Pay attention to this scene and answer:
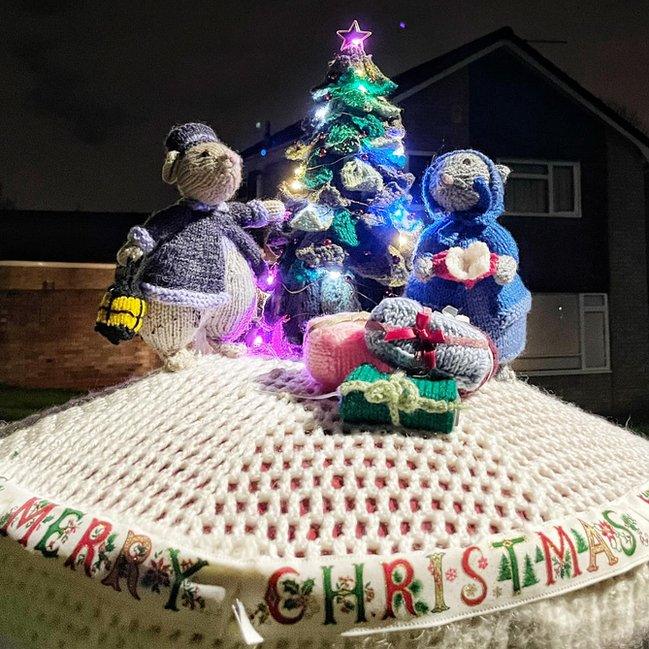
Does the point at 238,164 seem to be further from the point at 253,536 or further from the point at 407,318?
the point at 253,536

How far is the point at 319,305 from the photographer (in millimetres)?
907

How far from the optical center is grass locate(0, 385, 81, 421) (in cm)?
155

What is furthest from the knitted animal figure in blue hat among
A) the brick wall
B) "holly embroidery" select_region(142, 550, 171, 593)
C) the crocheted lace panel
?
the brick wall

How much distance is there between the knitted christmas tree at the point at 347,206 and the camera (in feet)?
3.02

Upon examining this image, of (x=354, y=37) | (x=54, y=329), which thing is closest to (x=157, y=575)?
(x=354, y=37)

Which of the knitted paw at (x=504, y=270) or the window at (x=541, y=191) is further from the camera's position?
the window at (x=541, y=191)

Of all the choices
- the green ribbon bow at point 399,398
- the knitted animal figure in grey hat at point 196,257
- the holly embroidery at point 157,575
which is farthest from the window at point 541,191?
the holly embroidery at point 157,575

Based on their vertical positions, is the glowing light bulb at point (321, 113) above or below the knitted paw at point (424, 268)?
above

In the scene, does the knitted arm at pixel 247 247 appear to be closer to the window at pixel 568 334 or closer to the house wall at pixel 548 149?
the window at pixel 568 334

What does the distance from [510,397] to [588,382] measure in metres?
2.10

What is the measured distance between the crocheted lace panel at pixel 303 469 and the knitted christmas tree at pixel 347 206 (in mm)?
319

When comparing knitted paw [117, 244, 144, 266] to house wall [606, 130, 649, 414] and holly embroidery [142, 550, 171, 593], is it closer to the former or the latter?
holly embroidery [142, 550, 171, 593]

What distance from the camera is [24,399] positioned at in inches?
64.1

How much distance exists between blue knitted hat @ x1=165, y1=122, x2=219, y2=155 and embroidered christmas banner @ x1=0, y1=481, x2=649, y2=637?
0.47 meters
